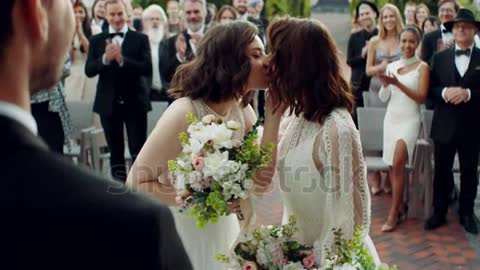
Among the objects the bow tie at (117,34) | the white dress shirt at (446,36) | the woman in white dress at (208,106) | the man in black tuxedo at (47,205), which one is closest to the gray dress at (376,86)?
the white dress shirt at (446,36)

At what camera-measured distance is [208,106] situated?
10.9 feet

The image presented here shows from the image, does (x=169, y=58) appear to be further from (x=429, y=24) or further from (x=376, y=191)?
(x=429, y=24)

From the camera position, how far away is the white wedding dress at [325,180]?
2854 mm

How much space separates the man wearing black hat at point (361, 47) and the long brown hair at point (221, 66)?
14.9 ft

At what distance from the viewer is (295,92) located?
9.75 feet

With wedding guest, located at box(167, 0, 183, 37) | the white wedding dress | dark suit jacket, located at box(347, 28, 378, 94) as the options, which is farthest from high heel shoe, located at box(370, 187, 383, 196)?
the white wedding dress

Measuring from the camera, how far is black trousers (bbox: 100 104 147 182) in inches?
272

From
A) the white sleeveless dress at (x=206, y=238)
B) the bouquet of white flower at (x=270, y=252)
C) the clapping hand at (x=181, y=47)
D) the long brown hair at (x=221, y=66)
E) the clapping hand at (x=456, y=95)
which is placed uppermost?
the long brown hair at (x=221, y=66)

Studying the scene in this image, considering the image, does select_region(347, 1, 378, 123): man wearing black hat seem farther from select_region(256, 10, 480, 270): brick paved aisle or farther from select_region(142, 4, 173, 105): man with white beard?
select_region(142, 4, 173, 105): man with white beard

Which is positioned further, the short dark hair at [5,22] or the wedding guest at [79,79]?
the wedding guest at [79,79]

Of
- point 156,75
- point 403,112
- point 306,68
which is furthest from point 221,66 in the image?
point 156,75

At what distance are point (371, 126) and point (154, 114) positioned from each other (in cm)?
232

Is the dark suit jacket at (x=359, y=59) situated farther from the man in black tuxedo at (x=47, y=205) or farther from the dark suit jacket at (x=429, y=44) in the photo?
the man in black tuxedo at (x=47, y=205)

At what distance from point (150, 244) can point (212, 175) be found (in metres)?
1.84
